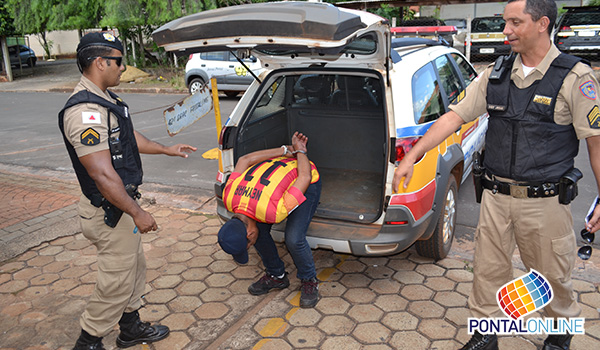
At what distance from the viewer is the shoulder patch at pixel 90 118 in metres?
2.60

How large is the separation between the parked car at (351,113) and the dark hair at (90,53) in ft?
1.62

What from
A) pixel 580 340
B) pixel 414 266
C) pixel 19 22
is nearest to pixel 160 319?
pixel 414 266

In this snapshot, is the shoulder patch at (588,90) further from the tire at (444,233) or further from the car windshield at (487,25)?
the car windshield at (487,25)

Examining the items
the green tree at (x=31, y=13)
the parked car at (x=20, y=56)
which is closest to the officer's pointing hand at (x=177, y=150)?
the green tree at (x=31, y=13)

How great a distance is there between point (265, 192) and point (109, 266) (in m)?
1.05

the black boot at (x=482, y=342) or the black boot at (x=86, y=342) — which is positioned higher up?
the black boot at (x=86, y=342)

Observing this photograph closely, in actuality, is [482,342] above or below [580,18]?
below

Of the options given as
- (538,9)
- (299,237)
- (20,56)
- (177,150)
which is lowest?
(299,237)

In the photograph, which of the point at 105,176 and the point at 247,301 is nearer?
the point at 105,176

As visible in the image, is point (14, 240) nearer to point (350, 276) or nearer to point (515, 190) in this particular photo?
point (350, 276)

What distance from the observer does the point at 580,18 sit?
14086mm

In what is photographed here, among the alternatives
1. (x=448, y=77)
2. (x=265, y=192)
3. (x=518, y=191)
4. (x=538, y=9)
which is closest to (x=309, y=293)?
(x=265, y=192)

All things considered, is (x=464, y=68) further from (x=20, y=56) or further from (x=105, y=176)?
(x=20, y=56)

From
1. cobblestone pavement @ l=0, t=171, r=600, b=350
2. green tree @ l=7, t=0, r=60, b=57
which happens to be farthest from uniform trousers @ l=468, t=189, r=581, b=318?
green tree @ l=7, t=0, r=60, b=57
